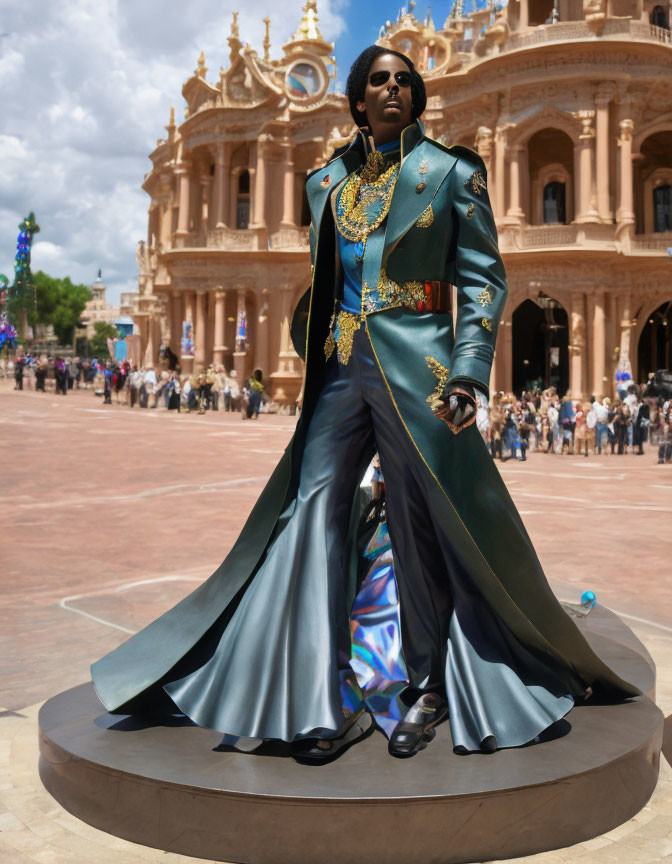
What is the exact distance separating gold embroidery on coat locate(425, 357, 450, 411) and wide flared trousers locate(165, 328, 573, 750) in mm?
143

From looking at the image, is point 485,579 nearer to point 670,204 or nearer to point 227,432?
point 227,432

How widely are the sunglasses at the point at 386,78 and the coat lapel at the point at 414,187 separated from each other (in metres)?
0.31

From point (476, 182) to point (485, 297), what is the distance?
44cm

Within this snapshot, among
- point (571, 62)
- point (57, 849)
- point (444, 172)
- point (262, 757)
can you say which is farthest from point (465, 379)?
point (571, 62)

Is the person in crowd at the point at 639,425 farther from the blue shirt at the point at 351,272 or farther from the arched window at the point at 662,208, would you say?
the blue shirt at the point at 351,272

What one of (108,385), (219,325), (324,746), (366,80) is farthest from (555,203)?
(324,746)

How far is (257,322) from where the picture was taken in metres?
43.5

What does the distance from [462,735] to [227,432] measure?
2185cm

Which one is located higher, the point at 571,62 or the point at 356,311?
the point at 571,62

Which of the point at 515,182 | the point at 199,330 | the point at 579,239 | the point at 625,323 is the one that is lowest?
the point at 625,323

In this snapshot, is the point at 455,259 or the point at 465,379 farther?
the point at 455,259

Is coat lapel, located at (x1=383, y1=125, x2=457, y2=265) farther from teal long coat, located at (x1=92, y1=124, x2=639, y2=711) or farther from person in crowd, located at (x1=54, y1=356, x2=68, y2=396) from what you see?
person in crowd, located at (x1=54, y1=356, x2=68, y2=396)

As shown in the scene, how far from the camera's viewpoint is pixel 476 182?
10.9 feet

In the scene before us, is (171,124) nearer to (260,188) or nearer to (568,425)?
(260,188)
